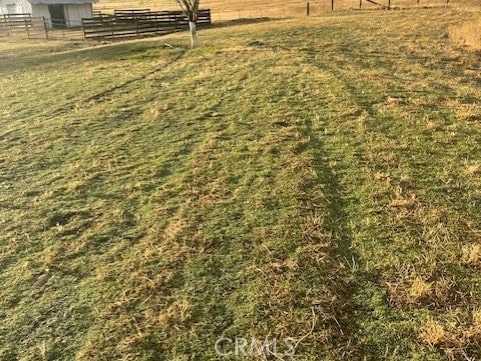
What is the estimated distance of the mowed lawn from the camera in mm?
3744

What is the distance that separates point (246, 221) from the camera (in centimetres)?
534

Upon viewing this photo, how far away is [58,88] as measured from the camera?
13039 millimetres

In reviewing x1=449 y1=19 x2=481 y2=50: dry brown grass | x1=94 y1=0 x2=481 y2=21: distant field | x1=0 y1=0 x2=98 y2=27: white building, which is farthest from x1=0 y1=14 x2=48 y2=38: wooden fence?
x1=449 y1=19 x2=481 y2=50: dry brown grass

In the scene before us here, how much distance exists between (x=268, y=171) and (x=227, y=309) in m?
3.00

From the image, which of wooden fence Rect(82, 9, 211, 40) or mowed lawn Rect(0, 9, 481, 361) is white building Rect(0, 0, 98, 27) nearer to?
wooden fence Rect(82, 9, 211, 40)

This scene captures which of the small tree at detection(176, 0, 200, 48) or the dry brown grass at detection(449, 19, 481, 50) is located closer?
the dry brown grass at detection(449, 19, 481, 50)

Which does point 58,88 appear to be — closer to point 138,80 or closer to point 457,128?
point 138,80

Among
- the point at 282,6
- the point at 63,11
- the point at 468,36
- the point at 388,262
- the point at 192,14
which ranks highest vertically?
the point at 63,11

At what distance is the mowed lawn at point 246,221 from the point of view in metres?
3.74

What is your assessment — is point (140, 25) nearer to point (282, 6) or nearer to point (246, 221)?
point (282, 6)

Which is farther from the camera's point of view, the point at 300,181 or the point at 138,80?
the point at 138,80

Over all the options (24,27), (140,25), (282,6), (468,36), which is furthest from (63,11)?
(468,36)

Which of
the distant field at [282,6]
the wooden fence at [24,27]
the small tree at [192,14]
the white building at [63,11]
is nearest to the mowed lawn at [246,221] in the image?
the small tree at [192,14]

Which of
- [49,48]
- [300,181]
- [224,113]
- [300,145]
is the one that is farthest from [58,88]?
[49,48]
